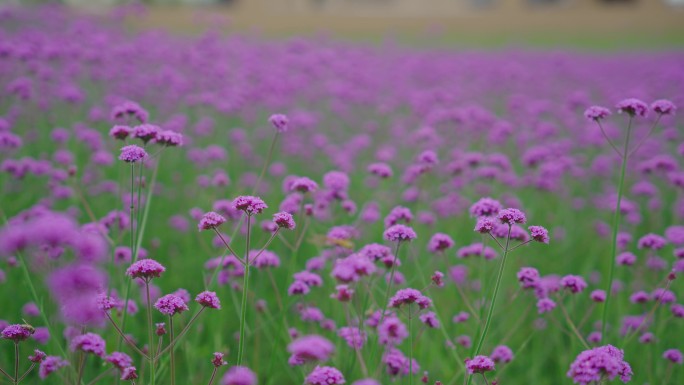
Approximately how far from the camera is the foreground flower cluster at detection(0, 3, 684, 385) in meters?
2.17

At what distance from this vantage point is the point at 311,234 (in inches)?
143

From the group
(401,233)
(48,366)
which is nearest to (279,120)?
(401,233)

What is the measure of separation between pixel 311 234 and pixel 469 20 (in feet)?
97.3

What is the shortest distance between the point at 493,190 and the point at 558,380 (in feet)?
5.62

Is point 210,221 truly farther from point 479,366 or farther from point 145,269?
point 479,366

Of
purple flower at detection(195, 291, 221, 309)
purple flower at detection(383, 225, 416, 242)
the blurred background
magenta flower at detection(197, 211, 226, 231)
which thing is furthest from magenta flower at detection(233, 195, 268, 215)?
the blurred background

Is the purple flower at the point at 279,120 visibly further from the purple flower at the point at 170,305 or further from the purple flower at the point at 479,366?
the purple flower at the point at 479,366

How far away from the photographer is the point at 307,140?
7.27 metres

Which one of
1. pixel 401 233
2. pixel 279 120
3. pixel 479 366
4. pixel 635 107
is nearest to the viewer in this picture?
pixel 479 366

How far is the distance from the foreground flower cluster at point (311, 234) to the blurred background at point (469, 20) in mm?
15326

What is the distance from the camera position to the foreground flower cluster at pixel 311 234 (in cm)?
217

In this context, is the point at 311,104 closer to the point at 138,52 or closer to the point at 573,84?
the point at 138,52

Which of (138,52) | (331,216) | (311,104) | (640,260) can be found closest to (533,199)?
(640,260)

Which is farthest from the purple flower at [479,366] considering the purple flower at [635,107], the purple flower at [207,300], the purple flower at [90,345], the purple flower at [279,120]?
the purple flower at [279,120]
